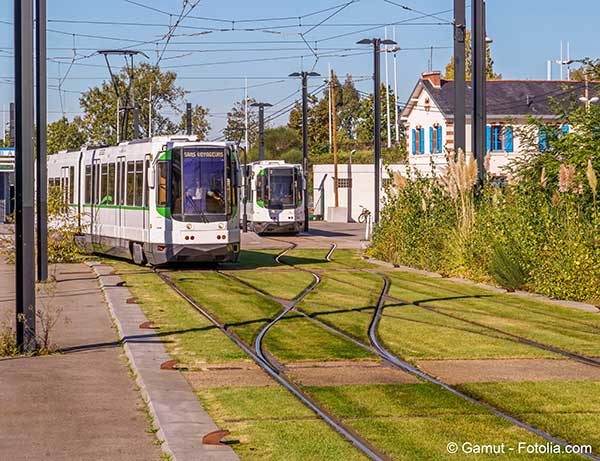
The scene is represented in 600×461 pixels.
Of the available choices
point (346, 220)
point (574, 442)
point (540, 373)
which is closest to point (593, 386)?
point (540, 373)

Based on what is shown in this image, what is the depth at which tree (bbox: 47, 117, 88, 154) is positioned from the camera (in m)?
90.9

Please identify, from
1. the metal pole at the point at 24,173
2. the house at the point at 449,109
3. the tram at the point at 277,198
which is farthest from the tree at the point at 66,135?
the metal pole at the point at 24,173

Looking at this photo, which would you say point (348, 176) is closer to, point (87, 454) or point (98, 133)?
point (98, 133)

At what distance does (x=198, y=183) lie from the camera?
90.6 feet

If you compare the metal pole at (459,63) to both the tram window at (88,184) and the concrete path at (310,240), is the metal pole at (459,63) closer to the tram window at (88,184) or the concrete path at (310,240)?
the concrete path at (310,240)

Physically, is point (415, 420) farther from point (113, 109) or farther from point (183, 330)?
point (113, 109)

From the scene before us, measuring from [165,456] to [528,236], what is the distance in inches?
580

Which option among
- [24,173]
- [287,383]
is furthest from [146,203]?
[287,383]

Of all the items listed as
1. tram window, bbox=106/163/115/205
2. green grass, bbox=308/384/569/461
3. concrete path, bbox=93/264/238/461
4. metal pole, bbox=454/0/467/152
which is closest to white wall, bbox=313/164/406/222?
tram window, bbox=106/163/115/205

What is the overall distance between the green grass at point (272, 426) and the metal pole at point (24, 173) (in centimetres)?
321

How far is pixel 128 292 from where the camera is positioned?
69.9ft

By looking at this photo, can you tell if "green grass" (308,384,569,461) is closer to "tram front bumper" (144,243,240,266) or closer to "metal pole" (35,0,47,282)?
"metal pole" (35,0,47,282)

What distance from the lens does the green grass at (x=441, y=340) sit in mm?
13406

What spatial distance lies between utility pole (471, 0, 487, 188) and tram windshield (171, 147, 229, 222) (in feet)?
19.3
